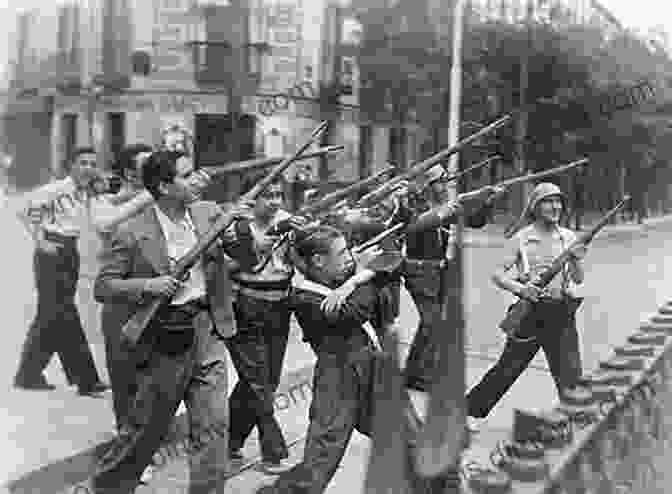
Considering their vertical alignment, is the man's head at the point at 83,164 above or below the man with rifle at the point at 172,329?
above

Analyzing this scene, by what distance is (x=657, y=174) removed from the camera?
415 cm

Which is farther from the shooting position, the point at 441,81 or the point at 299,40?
the point at 441,81

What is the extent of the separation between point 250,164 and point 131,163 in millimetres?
380

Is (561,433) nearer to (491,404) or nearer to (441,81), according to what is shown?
(491,404)

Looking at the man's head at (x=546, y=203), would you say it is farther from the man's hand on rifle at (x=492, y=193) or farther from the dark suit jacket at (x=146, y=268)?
the dark suit jacket at (x=146, y=268)

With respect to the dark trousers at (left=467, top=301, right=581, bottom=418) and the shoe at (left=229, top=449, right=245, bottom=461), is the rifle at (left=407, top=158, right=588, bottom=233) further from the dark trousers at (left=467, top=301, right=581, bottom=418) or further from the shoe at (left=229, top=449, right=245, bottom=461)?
the shoe at (left=229, top=449, right=245, bottom=461)

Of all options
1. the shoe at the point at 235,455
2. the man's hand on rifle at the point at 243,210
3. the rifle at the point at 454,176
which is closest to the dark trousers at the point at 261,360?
the shoe at the point at 235,455

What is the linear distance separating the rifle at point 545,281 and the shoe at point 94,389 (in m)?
1.49

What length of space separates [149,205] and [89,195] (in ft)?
0.80

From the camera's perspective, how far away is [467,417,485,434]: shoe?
3.70 m

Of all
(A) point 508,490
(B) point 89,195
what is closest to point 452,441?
(A) point 508,490

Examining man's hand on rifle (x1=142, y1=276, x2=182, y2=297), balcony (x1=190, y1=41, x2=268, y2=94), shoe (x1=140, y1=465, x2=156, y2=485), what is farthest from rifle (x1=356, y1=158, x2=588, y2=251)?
shoe (x1=140, y1=465, x2=156, y2=485)

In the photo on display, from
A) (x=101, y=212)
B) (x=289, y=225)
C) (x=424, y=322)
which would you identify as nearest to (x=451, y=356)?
(x=424, y=322)

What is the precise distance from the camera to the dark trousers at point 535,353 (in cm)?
376
